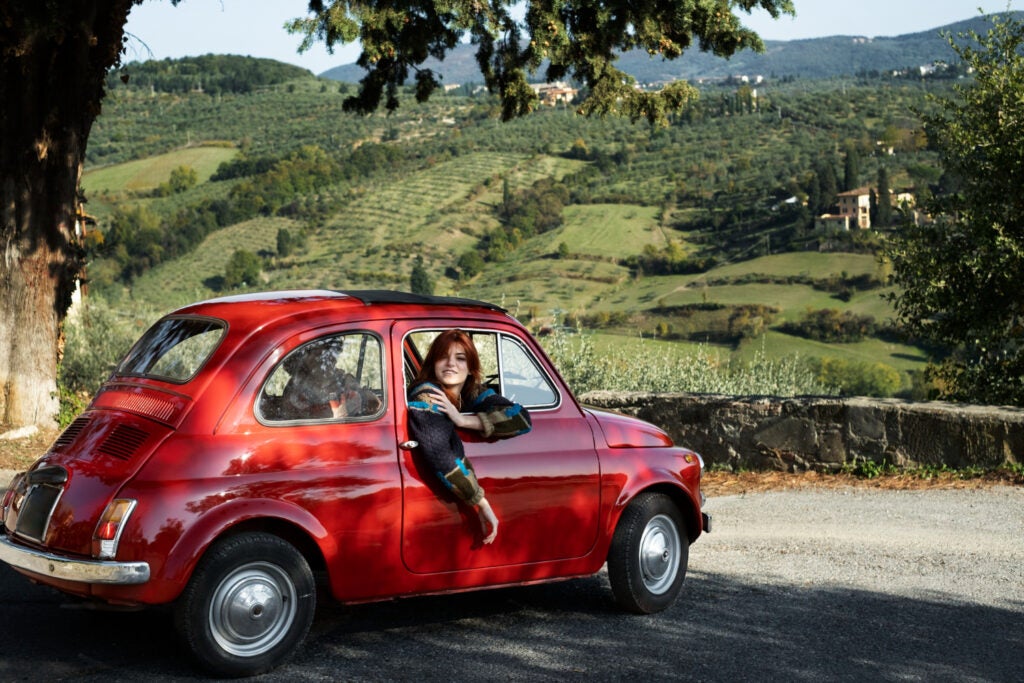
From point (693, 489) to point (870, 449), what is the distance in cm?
508

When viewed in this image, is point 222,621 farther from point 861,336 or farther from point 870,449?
point 861,336

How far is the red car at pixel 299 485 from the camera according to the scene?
5.12m

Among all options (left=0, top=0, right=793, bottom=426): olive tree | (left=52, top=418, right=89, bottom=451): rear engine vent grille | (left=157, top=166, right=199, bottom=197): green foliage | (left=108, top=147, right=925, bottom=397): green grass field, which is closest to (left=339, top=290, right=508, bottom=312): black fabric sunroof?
(left=52, top=418, right=89, bottom=451): rear engine vent grille

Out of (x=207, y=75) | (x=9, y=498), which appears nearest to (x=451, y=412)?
(x=9, y=498)

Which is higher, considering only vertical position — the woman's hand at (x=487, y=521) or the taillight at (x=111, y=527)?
the taillight at (x=111, y=527)

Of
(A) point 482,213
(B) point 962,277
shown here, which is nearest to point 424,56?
(B) point 962,277

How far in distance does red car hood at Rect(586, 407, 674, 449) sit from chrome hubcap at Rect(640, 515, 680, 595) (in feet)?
1.37

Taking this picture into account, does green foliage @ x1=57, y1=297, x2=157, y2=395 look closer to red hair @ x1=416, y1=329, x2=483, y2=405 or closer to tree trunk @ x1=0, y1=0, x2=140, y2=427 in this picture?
tree trunk @ x1=0, y1=0, x2=140, y2=427

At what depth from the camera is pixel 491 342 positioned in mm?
6633

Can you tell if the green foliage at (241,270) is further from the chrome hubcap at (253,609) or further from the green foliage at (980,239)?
the chrome hubcap at (253,609)

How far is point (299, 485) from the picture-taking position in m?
5.41

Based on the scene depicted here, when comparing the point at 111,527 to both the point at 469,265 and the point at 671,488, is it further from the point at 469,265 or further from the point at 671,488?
the point at 469,265

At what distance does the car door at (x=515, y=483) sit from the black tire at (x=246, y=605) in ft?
1.98

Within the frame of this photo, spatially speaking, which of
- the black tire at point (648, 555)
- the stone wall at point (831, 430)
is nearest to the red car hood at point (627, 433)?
the black tire at point (648, 555)
